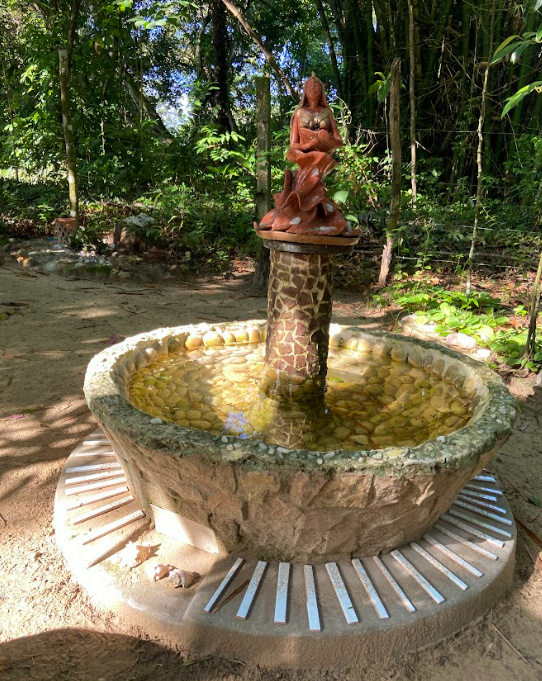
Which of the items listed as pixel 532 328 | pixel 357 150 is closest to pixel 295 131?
pixel 532 328

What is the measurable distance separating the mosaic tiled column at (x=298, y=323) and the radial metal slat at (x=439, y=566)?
31.4 inches

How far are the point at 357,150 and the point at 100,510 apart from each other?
237 inches

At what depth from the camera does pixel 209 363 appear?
9.13 feet

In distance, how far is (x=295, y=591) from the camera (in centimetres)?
166

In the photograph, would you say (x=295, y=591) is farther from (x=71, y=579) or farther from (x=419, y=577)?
(x=71, y=579)

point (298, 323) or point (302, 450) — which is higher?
point (298, 323)

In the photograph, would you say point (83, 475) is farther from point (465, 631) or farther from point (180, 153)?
point (180, 153)

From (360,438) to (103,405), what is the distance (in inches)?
43.1

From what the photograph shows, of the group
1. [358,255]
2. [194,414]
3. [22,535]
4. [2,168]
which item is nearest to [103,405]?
[194,414]

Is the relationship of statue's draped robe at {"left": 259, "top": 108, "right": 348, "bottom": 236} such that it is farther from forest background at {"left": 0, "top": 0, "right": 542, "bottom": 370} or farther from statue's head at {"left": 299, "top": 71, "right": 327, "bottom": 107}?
forest background at {"left": 0, "top": 0, "right": 542, "bottom": 370}

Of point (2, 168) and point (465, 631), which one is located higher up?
point (2, 168)

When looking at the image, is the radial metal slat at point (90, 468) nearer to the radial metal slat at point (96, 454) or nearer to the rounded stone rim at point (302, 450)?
the radial metal slat at point (96, 454)

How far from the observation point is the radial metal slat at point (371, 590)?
5.21 ft

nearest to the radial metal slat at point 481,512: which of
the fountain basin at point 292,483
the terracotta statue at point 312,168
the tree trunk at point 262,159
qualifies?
the fountain basin at point 292,483
